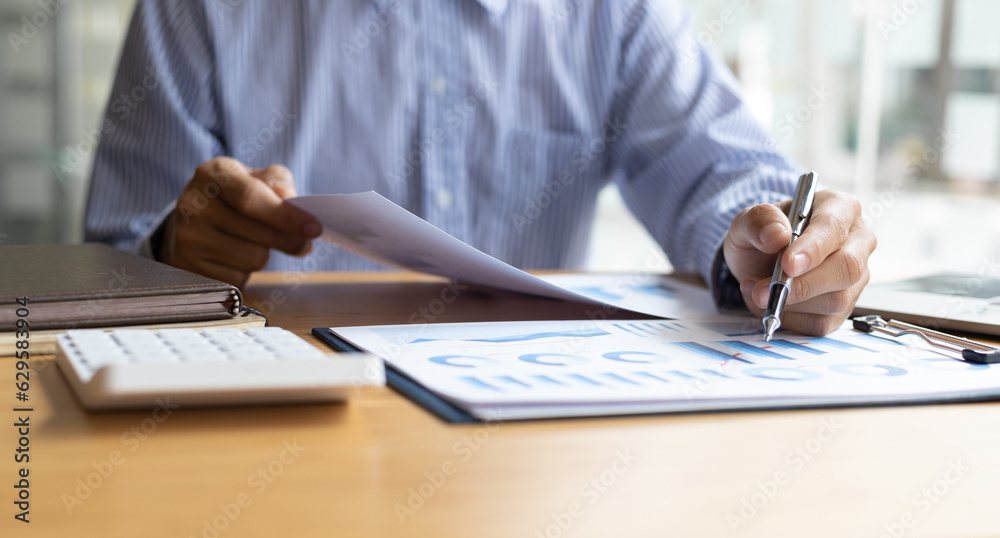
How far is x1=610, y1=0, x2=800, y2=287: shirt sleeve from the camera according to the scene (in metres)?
0.99

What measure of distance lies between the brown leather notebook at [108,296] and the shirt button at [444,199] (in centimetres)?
66

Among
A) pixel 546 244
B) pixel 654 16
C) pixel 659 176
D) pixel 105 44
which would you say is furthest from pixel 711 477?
pixel 105 44

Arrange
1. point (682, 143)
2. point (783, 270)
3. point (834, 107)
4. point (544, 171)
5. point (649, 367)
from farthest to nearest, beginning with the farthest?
1. point (834, 107)
2. point (544, 171)
3. point (682, 143)
4. point (783, 270)
5. point (649, 367)

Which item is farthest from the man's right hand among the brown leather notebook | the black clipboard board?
the black clipboard board

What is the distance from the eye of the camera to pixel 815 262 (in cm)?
62

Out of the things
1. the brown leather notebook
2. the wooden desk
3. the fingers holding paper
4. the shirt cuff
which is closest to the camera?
the wooden desk

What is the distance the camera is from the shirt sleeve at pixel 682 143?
987 mm

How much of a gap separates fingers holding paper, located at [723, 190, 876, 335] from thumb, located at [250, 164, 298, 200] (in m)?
0.42

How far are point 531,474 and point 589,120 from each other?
42.2 inches

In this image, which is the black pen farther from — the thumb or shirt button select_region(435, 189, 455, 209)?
shirt button select_region(435, 189, 455, 209)

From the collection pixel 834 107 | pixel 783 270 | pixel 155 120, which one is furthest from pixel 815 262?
pixel 834 107

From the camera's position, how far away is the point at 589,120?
1.35m

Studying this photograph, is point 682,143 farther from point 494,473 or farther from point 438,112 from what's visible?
point 494,473

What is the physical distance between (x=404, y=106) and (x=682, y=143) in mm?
418
